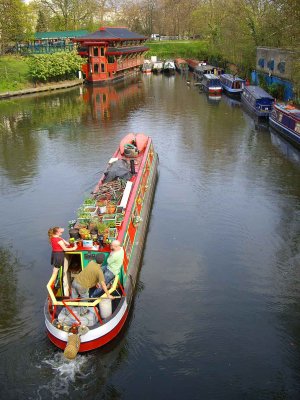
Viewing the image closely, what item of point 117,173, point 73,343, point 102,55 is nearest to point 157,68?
point 102,55

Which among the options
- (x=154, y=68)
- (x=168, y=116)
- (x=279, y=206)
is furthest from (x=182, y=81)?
(x=279, y=206)

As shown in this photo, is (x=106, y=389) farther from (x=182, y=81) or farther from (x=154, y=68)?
(x=154, y=68)

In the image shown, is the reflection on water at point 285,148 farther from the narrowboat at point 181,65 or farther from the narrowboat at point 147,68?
the narrowboat at point 181,65

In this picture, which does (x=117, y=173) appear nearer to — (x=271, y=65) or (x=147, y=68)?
(x=271, y=65)

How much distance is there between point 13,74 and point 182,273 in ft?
167

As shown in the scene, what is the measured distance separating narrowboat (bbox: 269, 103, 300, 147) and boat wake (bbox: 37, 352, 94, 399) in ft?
76.5

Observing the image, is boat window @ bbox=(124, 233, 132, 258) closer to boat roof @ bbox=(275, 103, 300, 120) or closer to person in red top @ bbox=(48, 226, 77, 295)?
person in red top @ bbox=(48, 226, 77, 295)

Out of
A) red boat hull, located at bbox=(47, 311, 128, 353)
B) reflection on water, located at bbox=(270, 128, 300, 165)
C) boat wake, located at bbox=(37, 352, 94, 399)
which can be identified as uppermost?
reflection on water, located at bbox=(270, 128, 300, 165)

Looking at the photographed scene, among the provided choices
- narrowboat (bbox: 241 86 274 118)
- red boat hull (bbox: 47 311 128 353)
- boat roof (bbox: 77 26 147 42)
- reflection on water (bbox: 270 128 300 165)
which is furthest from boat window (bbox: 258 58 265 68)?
red boat hull (bbox: 47 311 128 353)

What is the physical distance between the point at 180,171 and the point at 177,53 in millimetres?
80455

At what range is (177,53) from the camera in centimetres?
9844

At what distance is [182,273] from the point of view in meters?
14.6

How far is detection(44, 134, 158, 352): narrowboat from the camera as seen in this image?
10.6 meters

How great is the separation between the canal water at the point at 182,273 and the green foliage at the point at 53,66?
27.3m
